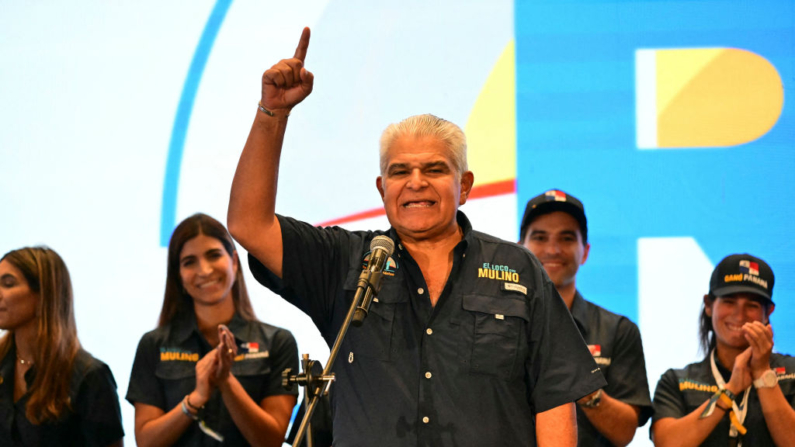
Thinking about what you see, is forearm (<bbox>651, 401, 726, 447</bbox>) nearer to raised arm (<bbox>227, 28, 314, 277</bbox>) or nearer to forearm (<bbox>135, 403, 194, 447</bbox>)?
forearm (<bbox>135, 403, 194, 447</bbox>)

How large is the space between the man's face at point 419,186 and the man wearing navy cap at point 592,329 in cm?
120

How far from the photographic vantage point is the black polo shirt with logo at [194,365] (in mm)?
3328

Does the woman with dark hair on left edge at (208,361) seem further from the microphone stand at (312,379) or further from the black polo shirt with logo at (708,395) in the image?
the black polo shirt with logo at (708,395)

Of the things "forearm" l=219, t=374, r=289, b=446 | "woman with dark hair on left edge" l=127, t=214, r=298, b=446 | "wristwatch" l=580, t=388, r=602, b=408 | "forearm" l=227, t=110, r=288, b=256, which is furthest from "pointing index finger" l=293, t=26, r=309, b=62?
"wristwatch" l=580, t=388, r=602, b=408

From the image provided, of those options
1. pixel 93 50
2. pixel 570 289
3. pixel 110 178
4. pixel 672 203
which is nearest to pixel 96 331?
pixel 110 178

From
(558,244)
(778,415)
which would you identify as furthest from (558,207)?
(778,415)

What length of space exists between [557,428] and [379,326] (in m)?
0.52

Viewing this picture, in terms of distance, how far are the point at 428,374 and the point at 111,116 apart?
2885mm

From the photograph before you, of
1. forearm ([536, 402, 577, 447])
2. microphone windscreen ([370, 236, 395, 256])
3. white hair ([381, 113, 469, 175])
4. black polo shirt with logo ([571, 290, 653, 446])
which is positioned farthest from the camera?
black polo shirt with logo ([571, 290, 653, 446])

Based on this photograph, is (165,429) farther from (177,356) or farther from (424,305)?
(424,305)

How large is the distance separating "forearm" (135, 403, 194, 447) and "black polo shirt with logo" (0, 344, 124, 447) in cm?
22

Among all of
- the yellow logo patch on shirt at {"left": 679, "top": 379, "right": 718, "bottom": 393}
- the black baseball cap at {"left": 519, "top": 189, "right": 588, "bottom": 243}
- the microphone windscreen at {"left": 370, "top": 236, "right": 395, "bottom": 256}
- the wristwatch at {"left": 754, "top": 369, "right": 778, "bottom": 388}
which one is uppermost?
the black baseball cap at {"left": 519, "top": 189, "right": 588, "bottom": 243}

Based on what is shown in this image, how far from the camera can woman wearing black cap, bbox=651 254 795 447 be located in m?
3.07

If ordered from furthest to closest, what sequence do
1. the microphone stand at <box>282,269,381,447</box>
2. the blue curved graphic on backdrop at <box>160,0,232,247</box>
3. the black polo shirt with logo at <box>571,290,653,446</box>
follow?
1. the blue curved graphic on backdrop at <box>160,0,232,247</box>
2. the black polo shirt with logo at <box>571,290,653,446</box>
3. the microphone stand at <box>282,269,381,447</box>
